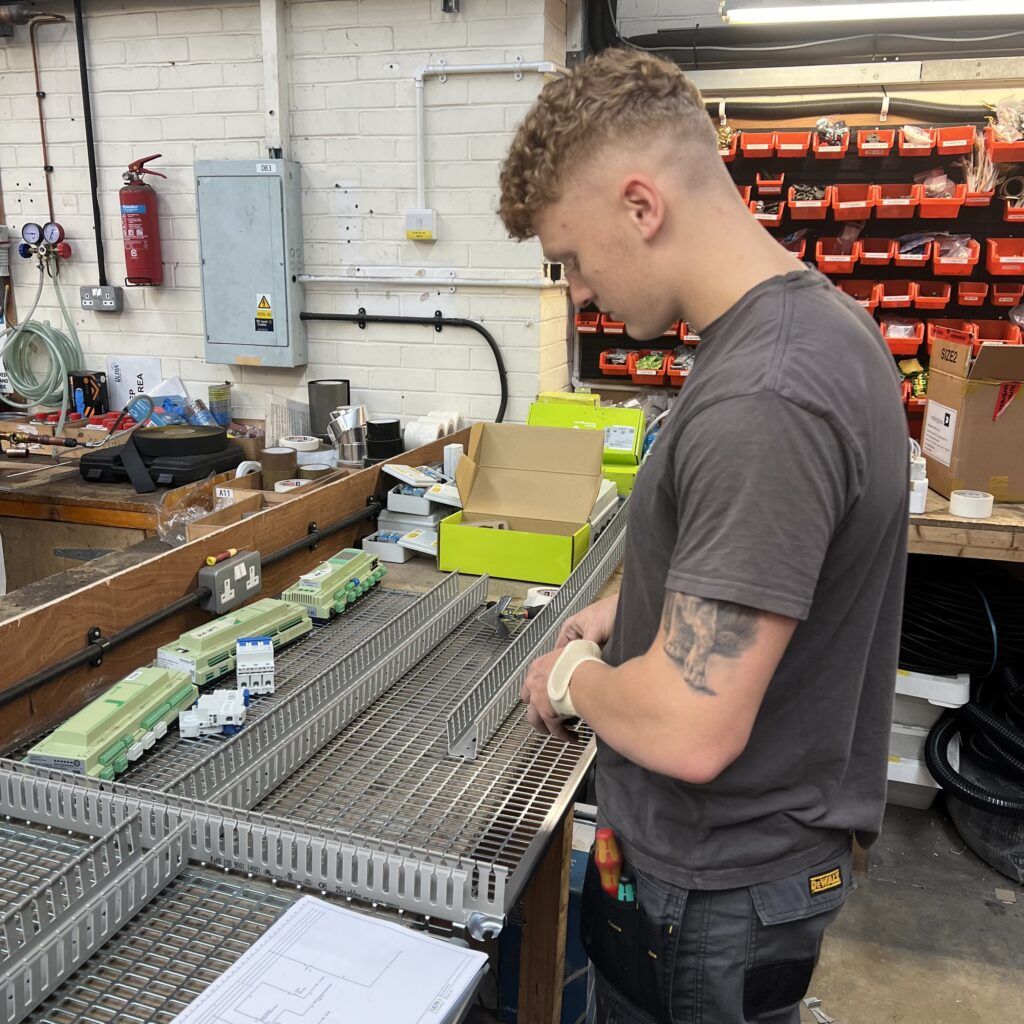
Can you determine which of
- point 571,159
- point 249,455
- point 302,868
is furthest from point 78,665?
point 249,455

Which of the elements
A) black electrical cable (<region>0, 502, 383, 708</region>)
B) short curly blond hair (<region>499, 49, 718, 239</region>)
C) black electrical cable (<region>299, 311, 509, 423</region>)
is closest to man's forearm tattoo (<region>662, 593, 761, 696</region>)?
short curly blond hair (<region>499, 49, 718, 239</region>)

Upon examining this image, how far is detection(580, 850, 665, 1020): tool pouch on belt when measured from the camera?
1.06 m

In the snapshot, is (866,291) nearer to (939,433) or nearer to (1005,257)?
(1005,257)

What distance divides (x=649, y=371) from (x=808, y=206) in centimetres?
85

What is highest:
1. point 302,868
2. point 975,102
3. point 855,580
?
point 975,102

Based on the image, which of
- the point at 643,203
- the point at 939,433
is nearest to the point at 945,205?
the point at 939,433

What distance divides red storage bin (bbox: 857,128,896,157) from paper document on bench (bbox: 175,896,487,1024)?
318cm

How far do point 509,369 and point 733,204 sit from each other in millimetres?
2737

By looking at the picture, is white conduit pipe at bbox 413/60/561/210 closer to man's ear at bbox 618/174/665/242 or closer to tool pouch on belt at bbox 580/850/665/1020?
man's ear at bbox 618/174/665/242

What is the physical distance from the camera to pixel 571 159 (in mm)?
913

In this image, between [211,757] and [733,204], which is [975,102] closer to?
[733,204]

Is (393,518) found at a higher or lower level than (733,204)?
lower

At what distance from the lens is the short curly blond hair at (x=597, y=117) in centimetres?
88

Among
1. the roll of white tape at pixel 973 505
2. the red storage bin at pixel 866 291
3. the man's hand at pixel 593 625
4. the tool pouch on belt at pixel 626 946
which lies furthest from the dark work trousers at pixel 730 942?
the red storage bin at pixel 866 291
